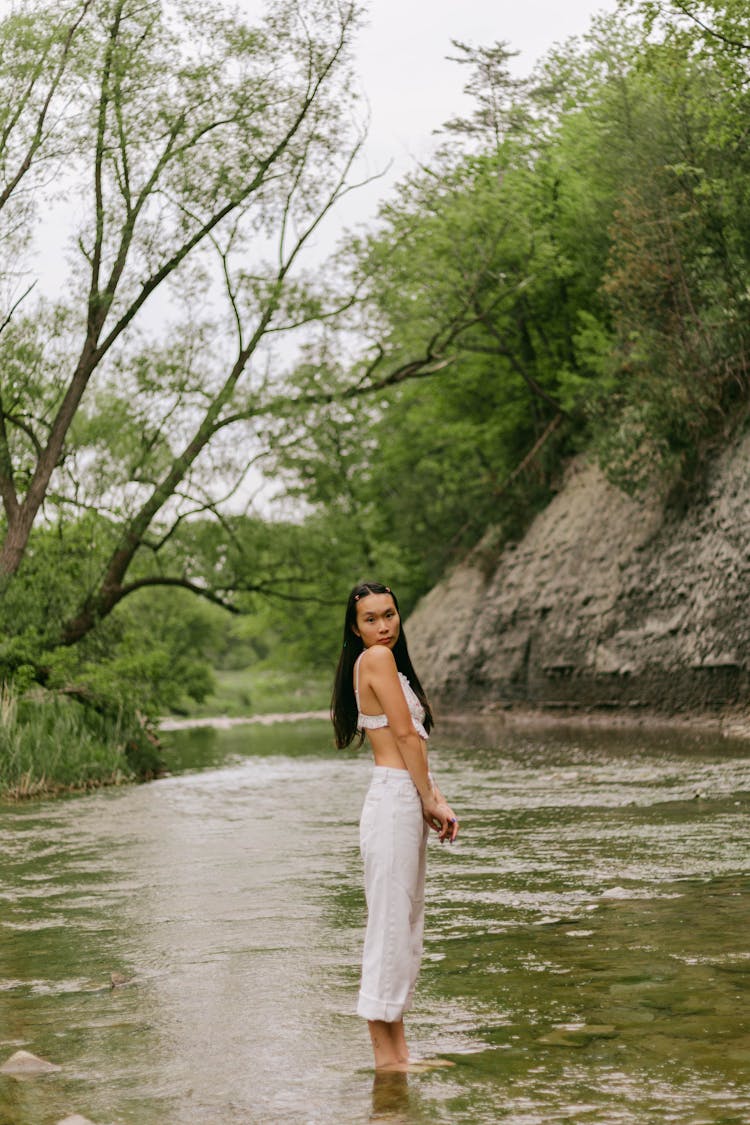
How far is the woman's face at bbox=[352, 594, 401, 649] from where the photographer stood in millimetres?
5301

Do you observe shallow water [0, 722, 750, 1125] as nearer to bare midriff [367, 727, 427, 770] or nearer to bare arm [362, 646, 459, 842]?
bare arm [362, 646, 459, 842]

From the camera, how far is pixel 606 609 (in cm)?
2692

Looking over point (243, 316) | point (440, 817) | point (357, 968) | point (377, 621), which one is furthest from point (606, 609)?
point (440, 817)

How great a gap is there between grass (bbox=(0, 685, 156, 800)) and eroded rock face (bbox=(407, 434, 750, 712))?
9499 mm

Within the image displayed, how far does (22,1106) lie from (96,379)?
2335 centimetres

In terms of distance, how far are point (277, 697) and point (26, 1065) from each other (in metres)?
56.4

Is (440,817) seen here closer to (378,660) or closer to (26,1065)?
(378,660)

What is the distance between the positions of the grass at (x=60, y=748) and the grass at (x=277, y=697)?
33.0 m

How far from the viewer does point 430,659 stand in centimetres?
3522

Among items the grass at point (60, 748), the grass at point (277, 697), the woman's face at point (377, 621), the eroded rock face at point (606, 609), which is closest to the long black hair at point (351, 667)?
the woman's face at point (377, 621)

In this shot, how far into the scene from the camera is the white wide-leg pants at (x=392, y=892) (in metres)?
4.78

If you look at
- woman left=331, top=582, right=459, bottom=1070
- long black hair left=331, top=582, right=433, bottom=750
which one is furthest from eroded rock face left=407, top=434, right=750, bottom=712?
woman left=331, top=582, right=459, bottom=1070

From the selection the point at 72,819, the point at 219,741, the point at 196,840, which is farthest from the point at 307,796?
the point at 219,741

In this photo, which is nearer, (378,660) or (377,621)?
(378,660)
